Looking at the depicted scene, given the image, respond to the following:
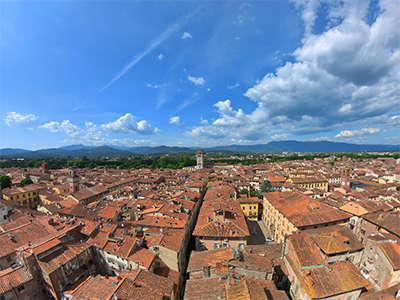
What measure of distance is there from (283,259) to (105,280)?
2268 cm

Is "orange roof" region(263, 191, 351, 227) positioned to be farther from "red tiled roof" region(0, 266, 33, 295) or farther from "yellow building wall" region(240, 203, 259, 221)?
"red tiled roof" region(0, 266, 33, 295)

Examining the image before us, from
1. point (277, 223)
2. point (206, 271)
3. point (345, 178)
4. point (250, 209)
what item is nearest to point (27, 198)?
point (206, 271)

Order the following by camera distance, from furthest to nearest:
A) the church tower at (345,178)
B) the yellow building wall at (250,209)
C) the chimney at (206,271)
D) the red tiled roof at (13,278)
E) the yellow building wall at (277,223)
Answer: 1. the church tower at (345,178)
2. the yellow building wall at (250,209)
3. the yellow building wall at (277,223)
4. the chimney at (206,271)
5. the red tiled roof at (13,278)

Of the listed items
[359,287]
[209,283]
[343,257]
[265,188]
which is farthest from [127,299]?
[265,188]

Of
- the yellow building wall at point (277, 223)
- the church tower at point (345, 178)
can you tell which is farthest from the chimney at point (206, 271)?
the church tower at point (345, 178)

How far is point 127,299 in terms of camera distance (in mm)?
15523

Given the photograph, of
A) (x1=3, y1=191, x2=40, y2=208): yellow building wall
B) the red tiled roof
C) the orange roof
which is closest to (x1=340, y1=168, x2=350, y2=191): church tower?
the orange roof

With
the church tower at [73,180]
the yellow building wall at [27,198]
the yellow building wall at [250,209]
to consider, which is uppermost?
the church tower at [73,180]

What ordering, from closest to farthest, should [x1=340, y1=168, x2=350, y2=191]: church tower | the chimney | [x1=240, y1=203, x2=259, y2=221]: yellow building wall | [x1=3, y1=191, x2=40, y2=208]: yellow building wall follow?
the chimney, [x1=240, y1=203, x2=259, y2=221]: yellow building wall, [x1=3, y1=191, x2=40, y2=208]: yellow building wall, [x1=340, y1=168, x2=350, y2=191]: church tower

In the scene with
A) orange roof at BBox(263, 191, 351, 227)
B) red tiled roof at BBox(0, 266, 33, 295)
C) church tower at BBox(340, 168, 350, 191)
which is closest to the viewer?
red tiled roof at BBox(0, 266, 33, 295)

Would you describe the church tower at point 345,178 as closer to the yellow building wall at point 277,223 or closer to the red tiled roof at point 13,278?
the yellow building wall at point 277,223

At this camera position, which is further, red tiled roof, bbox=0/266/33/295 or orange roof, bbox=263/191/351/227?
orange roof, bbox=263/191/351/227

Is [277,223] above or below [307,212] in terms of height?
below

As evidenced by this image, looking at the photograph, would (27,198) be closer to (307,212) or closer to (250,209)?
(250,209)
